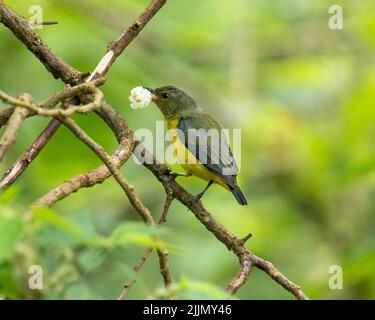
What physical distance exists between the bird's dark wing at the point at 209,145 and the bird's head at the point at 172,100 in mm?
166

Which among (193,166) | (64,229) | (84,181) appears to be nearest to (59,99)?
(84,181)

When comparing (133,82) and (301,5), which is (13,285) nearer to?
(133,82)

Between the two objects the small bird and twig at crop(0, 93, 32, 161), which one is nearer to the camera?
twig at crop(0, 93, 32, 161)

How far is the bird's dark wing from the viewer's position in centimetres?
486

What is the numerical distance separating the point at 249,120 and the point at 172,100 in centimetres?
107

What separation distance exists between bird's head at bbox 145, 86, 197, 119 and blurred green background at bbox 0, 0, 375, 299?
624 mm

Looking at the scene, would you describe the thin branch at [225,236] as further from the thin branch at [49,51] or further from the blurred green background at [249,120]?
the blurred green background at [249,120]

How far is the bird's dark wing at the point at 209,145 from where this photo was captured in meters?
4.86

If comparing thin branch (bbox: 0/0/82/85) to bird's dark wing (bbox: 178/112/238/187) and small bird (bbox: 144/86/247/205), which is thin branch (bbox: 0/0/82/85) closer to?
small bird (bbox: 144/86/247/205)

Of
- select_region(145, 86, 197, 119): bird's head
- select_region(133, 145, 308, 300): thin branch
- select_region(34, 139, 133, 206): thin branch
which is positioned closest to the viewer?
select_region(34, 139, 133, 206): thin branch

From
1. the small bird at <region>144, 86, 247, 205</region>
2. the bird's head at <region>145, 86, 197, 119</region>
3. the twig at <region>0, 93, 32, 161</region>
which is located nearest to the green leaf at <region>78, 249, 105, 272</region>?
the twig at <region>0, 93, 32, 161</region>

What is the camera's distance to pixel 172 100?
5695mm

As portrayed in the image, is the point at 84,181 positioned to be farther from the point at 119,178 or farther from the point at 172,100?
the point at 172,100
